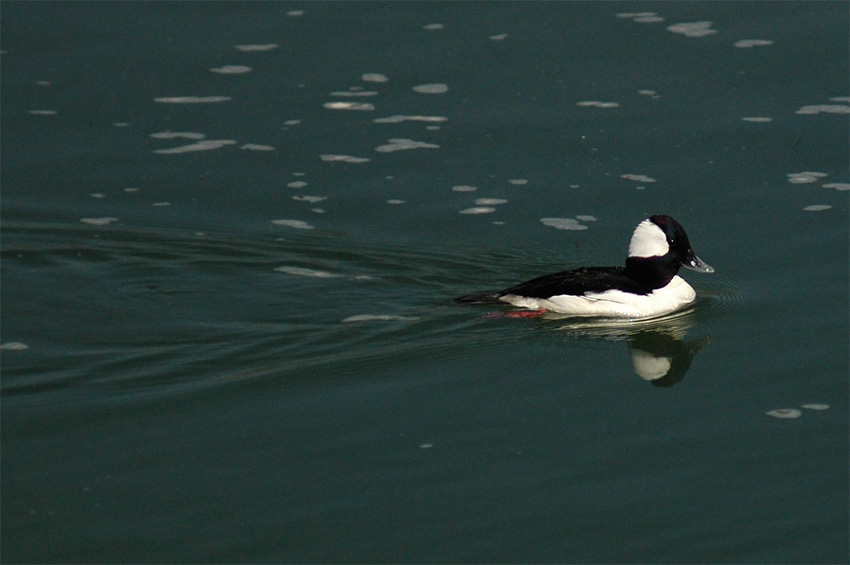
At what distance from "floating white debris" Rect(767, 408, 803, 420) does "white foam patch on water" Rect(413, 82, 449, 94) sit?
23.7ft

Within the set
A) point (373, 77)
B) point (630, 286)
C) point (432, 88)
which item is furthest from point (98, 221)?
point (630, 286)

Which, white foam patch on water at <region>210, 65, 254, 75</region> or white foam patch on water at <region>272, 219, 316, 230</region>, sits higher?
white foam patch on water at <region>210, 65, 254, 75</region>

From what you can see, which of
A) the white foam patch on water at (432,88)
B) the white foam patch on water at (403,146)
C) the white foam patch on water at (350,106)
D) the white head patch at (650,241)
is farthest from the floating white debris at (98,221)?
the white head patch at (650,241)

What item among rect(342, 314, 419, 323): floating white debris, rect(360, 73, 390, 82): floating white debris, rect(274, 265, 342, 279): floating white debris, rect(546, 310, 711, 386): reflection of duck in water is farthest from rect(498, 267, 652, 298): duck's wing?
rect(360, 73, 390, 82): floating white debris

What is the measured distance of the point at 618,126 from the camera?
13.8m

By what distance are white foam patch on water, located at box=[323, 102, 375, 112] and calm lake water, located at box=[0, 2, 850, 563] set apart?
1.4 inches

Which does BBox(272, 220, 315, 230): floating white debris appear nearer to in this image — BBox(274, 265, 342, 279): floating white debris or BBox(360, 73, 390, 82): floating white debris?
BBox(274, 265, 342, 279): floating white debris

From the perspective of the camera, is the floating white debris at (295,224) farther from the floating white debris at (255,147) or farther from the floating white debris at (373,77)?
the floating white debris at (373,77)

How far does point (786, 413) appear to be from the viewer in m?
8.54

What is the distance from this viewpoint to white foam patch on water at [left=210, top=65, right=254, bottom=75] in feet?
50.4

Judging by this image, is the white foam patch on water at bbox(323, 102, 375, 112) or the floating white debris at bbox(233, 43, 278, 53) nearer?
the white foam patch on water at bbox(323, 102, 375, 112)

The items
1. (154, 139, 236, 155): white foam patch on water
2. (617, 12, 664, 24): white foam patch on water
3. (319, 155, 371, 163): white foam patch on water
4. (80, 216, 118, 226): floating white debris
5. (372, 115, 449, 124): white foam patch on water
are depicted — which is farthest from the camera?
(617, 12, 664, 24): white foam patch on water

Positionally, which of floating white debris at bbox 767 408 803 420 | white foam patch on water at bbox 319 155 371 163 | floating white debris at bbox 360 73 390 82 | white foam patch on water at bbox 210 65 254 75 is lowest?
floating white debris at bbox 767 408 803 420

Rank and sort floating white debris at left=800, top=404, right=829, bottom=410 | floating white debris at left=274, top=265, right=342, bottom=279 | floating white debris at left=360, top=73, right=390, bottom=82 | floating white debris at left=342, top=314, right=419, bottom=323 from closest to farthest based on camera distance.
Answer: floating white debris at left=800, top=404, right=829, bottom=410 → floating white debris at left=342, top=314, right=419, bottom=323 → floating white debris at left=274, top=265, right=342, bottom=279 → floating white debris at left=360, top=73, right=390, bottom=82
